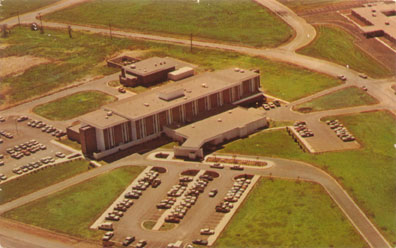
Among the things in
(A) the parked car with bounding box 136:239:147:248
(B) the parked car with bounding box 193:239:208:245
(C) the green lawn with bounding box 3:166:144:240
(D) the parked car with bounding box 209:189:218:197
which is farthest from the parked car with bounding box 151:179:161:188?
(B) the parked car with bounding box 193:239:208:245

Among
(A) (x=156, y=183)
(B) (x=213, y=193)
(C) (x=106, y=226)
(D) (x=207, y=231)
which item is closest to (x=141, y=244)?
(C) (x=106, y=226)

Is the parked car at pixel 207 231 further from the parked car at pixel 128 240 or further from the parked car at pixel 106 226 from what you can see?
the parked car at pixel 106 226

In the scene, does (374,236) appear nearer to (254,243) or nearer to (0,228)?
(254,243)

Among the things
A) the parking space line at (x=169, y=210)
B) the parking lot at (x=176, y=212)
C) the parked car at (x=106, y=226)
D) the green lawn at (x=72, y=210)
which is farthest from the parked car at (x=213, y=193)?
the parked car at (x=106, y=226)

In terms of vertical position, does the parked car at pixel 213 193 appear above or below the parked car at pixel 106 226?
above

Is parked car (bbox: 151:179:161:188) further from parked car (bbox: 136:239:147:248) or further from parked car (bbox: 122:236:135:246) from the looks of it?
parked car (bbox: 136:239:147:248)

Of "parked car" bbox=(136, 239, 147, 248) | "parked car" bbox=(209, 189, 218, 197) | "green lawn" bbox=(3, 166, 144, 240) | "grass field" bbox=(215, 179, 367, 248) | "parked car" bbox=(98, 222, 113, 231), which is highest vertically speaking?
"grass field" bbox=(215, 179, 367, 248)
